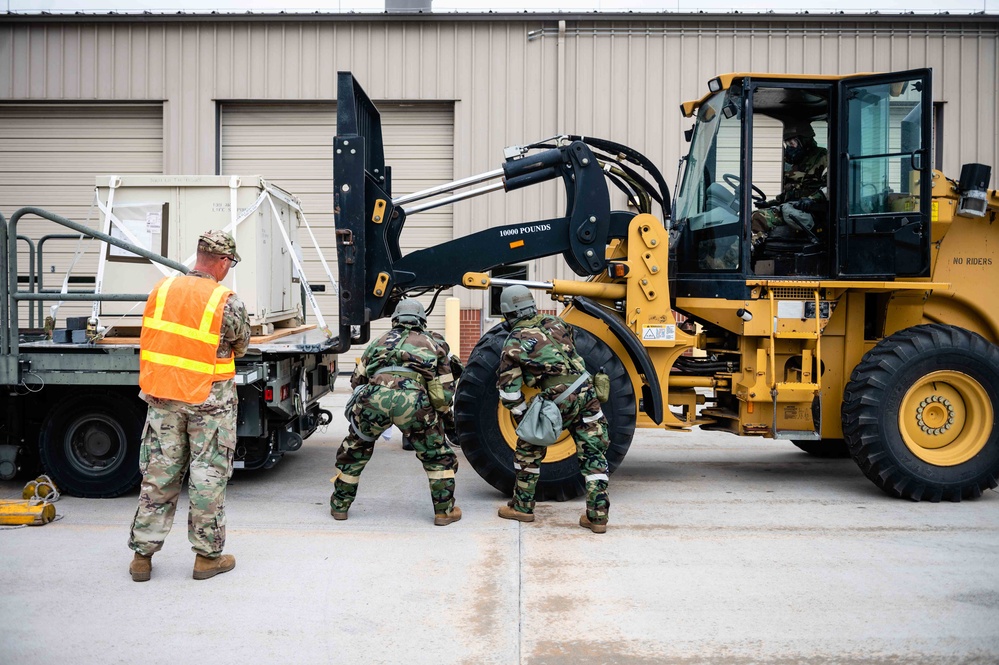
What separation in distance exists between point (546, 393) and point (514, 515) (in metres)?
0.94

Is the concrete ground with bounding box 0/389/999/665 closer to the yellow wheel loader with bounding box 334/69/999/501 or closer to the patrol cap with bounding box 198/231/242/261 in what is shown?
the yellow wheel loader with bounding box 334/69/999/501

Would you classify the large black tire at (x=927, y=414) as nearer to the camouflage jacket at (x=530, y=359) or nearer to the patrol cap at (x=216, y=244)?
the camouflage jacket at (x=530, y=359)

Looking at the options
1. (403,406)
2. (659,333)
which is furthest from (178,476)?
(659,333)

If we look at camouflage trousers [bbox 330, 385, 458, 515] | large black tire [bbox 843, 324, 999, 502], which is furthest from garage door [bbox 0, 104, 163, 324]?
large black tire [bbox 843, 324, 999, 502]

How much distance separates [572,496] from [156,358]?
3382 mm

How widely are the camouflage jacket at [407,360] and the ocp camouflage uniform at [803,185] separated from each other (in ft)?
9.99

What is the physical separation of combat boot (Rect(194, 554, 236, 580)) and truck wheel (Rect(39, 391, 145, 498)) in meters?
2.07

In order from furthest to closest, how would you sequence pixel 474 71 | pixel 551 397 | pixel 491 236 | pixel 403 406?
pixel 474 71 → pixel 491 236 → pixel 551 397 → pixel 403 406

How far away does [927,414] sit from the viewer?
714cm

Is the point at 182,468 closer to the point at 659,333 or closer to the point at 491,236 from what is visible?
the point at 491,236

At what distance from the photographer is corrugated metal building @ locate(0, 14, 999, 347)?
14289 millimetres

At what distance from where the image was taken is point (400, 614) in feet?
15.2

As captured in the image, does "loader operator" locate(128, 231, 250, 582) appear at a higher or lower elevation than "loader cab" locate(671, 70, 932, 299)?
lower

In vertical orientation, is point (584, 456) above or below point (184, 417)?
below
